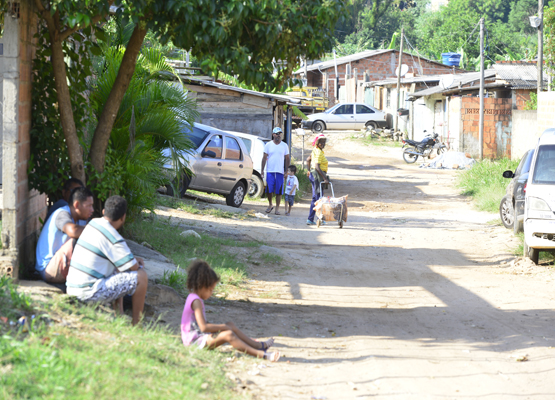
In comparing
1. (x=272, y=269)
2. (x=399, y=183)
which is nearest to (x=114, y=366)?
(x=272, y=269)

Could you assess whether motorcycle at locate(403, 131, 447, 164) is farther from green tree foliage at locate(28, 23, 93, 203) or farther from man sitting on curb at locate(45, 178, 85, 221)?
man sitting on curb at locate(45, 178, 85, 221)

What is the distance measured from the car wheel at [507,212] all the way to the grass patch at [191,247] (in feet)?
17.9

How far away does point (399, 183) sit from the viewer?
70.1 feet

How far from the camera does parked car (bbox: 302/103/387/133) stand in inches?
1414

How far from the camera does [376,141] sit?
33688 millimetres

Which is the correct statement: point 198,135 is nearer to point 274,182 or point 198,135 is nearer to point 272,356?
point 274,182

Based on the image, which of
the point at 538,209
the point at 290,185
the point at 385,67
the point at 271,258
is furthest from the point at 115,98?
the point at 385,67

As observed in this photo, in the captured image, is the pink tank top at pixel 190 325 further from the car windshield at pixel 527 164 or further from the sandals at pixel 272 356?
the car windshield at pixel 527 164

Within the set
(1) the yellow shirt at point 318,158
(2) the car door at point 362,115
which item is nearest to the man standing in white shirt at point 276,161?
(1) the yellow shirt at point 318,158

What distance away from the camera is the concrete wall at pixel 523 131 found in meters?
22.7

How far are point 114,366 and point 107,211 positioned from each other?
1719 millimetres

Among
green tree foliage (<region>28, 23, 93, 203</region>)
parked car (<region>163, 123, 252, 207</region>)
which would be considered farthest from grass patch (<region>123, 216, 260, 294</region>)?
parked car (<region>163, 123, 252, 207</region>)

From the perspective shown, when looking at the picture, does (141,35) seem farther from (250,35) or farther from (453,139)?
(453,139)

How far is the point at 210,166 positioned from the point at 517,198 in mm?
6712
